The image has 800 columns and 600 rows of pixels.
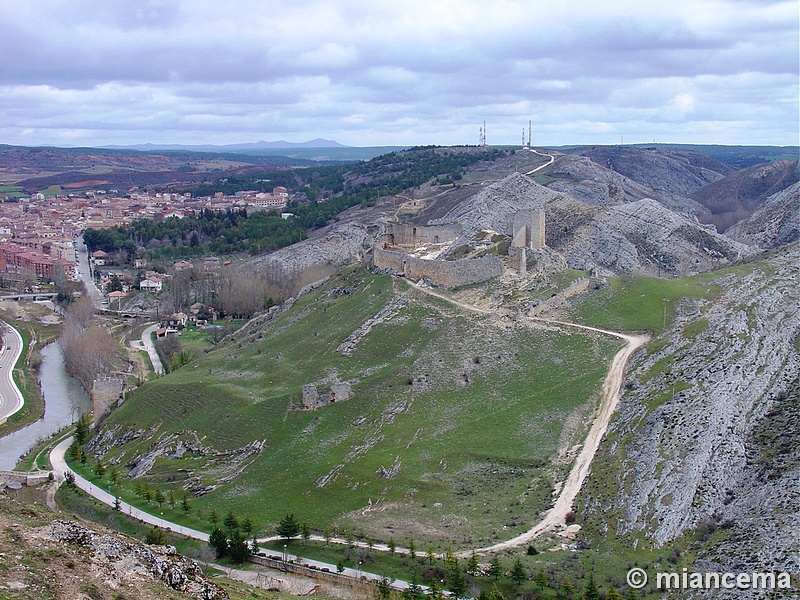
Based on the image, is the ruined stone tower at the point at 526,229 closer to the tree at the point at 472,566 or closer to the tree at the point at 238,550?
the tree at the point at 238,550

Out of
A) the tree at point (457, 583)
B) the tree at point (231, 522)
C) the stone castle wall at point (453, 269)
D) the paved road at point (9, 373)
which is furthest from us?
the paved road at point (9, 373)

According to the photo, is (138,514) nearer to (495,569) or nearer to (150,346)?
(495,569)

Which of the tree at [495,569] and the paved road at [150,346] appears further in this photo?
the paved road at [150,346]

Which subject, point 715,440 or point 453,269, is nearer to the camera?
point 715,440

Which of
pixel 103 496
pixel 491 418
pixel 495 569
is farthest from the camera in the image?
pixel 103 496

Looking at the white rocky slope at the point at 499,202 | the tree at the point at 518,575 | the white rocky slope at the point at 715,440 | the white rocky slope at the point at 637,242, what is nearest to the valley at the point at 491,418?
the white rocky slope at the point at 715,440

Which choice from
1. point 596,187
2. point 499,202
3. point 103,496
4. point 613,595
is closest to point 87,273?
point 499,202

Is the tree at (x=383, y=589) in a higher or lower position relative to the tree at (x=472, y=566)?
lower

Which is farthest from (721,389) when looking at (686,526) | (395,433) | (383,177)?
(383,177)
